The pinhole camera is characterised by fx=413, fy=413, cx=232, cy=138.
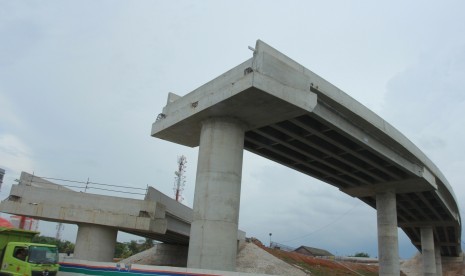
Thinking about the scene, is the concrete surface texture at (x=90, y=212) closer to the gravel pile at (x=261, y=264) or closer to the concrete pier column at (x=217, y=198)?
the concrete pier column at (x=217, y=198)

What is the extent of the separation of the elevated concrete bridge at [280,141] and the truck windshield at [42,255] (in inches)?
229

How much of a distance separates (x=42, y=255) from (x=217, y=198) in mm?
7690

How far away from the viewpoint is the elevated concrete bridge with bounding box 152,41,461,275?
18.5 meters

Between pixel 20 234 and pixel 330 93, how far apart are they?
1673 centimetres

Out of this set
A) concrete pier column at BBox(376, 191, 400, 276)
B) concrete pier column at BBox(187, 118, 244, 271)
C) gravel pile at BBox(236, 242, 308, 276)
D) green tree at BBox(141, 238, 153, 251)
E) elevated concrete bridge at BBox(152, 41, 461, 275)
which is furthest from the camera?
green tree at BBox(141, 238, 153, 251)

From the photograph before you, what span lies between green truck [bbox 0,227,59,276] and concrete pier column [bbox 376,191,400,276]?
80.3 ft

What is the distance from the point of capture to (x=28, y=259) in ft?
54.5

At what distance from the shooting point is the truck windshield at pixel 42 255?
16797mm

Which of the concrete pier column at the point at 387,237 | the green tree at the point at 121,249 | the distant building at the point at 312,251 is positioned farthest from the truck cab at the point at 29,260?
the distant building at the point at 312,251

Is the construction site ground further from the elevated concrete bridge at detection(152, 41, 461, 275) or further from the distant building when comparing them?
the distant building

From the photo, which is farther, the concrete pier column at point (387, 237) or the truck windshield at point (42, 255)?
the concrete pier column at point (387, 237)

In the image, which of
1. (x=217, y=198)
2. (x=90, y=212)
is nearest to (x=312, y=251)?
(x=90, y=212)

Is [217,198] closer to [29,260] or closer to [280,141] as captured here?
[29,260]

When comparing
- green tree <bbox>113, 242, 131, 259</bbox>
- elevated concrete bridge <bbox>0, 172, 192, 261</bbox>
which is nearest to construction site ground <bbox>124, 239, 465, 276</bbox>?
elevated concrete bridge <bbox>0, 172, 192, 261</bbox>
